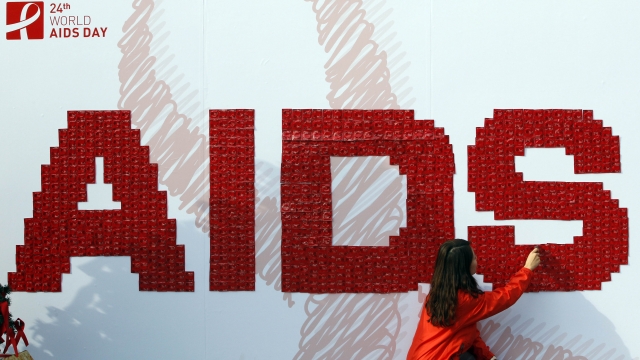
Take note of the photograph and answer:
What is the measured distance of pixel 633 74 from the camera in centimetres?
347

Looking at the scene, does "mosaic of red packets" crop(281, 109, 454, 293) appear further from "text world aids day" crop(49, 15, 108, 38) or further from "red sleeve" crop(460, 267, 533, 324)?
"text world aids day" crop(49, 15, 108, 38)

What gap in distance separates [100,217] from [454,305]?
2031 mm

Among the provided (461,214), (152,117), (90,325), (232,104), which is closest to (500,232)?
(461,214)

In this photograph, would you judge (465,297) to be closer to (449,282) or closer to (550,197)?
(449,282)

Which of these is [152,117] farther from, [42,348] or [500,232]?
[500,232]

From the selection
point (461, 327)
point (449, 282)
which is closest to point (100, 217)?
point (449, 282)

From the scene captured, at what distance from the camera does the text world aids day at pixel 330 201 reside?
3.47m

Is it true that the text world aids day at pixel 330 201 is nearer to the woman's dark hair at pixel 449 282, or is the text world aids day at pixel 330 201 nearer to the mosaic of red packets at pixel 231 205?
the mosaic of red packets at pixel 231 205

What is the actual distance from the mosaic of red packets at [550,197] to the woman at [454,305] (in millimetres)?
334

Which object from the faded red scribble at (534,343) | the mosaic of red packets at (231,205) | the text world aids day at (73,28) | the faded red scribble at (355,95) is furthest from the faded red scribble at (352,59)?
the faded red scribble at (534,343)

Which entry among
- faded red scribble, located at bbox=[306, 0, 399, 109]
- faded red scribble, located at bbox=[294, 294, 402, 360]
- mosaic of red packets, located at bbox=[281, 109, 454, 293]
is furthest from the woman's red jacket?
faded red scribble, located at bbox=[306, 0, 399, 109]

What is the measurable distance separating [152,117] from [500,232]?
6.83 feet

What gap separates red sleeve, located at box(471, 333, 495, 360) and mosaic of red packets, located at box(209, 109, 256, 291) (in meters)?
1.26

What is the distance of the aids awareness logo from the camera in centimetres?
357
